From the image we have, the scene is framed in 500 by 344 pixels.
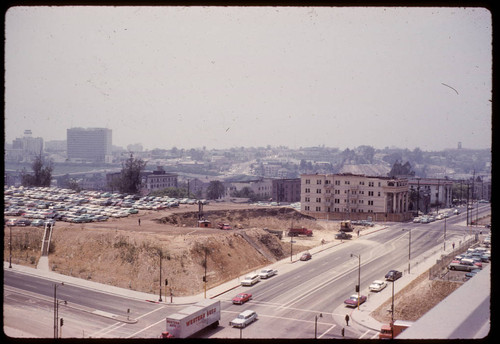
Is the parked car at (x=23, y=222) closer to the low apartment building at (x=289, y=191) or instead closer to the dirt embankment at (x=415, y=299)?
the dirt embankment at (x=415, y=299)

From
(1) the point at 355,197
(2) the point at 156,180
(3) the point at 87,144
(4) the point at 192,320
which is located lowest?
(4) the point at 192,320

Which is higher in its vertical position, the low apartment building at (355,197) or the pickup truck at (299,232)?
the low apartment building at (355,197)

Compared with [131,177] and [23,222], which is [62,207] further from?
[131,177]

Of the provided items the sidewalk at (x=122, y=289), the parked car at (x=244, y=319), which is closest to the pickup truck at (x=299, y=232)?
the sidewalk at (x=122, y=289)

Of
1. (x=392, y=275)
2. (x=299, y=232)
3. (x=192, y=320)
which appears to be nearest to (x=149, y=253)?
(x=192, y=320)

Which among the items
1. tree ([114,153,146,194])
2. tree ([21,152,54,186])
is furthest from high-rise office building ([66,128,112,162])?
tree ([114,153,146,194])

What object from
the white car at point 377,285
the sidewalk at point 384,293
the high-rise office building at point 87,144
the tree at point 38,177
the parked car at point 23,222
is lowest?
the sidewalk at point 384,293
